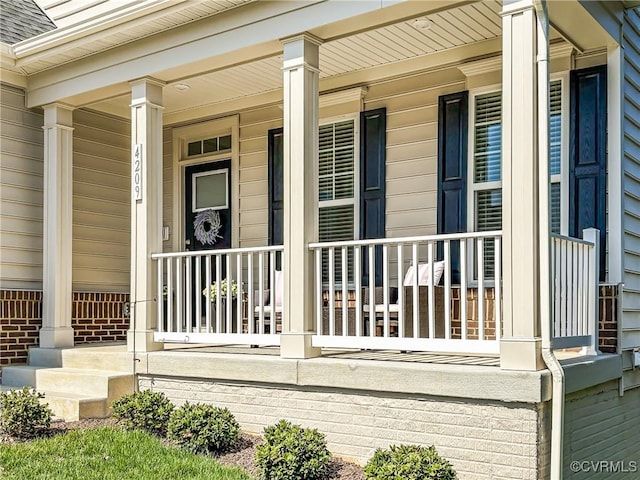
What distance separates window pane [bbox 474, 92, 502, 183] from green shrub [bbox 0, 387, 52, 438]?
4.03 meters

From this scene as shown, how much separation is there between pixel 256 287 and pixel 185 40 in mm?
2916

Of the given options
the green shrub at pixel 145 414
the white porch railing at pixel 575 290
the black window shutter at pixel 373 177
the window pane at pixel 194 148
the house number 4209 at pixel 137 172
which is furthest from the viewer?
the window pane at pixel 194 148

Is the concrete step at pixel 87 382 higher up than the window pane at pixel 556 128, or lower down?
lower down

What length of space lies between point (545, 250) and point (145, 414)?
3221 millimetres

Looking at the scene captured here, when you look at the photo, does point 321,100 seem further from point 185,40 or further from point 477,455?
point 477,455

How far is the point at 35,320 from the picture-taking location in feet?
24.4

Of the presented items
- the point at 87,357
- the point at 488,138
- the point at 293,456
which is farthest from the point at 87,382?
the point at 488,138

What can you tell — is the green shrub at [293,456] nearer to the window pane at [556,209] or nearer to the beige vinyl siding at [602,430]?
the beige vinyl siding at [602,430]

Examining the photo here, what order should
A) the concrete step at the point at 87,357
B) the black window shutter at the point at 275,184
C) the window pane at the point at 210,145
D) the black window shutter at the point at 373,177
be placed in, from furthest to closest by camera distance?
the window pane at the point at 210,145 < the black window shutter at the point at 275,184 < the black window shutter at the point at 373,177 < the concrete step at the point at 87,357

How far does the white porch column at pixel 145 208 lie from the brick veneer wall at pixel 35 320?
156 centimetres

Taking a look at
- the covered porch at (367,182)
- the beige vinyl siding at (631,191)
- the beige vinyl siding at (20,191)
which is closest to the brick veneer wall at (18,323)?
the beige vinyl siding at (20,191)

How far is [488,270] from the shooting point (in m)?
6.37

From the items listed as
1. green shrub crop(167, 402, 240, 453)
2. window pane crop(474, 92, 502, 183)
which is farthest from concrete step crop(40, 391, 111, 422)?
window pane crop(474, 92, 502, 183)

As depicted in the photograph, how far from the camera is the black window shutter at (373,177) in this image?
7.04m
